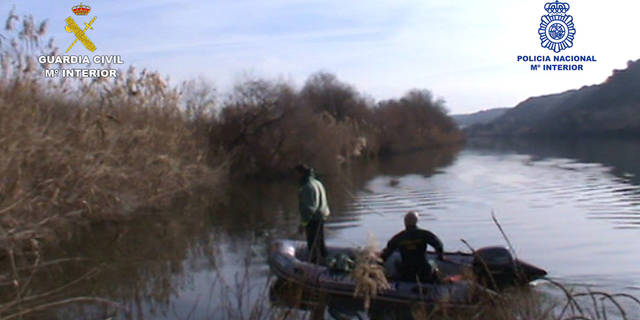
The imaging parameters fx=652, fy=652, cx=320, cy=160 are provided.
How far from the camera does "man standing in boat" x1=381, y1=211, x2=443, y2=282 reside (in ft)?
25.1

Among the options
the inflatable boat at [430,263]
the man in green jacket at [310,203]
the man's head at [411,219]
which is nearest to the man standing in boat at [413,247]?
the man's head at [411,219]

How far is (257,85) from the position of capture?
31.5 m

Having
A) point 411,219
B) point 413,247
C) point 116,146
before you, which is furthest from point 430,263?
point 116,146

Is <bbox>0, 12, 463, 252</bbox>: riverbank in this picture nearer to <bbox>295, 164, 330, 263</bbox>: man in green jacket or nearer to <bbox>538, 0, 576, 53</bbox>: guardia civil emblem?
<bbox>295, 164, 330, 263</bbox>: man in green jacket

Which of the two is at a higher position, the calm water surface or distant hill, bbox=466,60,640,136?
distant hill, bbox=466,60,640,136

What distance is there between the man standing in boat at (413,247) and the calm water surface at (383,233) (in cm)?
94

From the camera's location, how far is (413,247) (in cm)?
770

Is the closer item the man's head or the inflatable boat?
the inflatable boat

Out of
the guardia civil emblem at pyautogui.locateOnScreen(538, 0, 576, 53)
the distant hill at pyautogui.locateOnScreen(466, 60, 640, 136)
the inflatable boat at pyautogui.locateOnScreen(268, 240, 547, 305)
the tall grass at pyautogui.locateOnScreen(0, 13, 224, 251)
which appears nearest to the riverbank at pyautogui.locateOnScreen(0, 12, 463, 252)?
the tall grass at pyautogui.locateOnScreen(0, 13, 224, 251)

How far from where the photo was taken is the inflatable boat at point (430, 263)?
7.06 m

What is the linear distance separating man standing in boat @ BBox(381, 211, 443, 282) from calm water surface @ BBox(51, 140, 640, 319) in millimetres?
938

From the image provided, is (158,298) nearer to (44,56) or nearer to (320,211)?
(320,211)

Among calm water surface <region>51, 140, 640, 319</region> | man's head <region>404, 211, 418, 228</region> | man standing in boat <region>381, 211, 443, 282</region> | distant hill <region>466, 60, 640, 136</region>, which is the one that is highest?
distant hill <region>466, 60, 640, 136</region>

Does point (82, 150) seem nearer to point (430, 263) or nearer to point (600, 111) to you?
point (430, 263)
